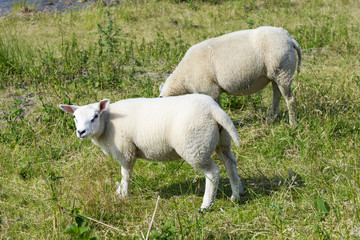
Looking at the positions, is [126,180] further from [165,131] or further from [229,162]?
[229,162]

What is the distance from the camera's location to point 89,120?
4109 mm

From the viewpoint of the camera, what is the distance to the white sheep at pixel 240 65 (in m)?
5.48

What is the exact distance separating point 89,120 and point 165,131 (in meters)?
0.71

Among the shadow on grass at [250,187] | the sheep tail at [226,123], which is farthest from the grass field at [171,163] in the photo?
the sheep tail at [226,123]

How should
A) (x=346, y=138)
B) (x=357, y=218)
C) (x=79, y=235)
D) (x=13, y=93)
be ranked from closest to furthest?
(x=79, y=235) < (x=357, y=218) < (x=346, y=138) < (x=13, y=93)

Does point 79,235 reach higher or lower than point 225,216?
higher

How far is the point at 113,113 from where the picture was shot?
4.39 metres

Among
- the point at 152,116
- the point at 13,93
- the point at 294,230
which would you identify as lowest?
the point at 13,93

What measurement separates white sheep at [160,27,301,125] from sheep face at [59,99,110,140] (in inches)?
67.9

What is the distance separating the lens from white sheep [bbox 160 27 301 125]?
216 inches

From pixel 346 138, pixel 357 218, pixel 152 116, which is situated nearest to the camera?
pixel 357 218

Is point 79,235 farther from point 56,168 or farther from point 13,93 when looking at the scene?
point 13,93

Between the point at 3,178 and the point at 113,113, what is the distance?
154 cm

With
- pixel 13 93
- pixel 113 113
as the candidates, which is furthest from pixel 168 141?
pixel 13 93
